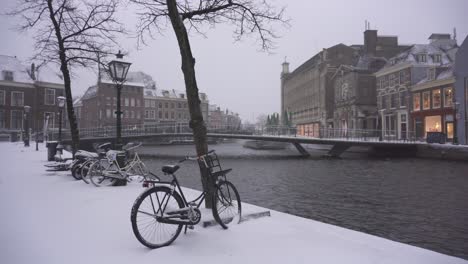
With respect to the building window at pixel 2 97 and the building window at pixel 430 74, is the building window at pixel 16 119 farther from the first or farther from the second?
the building window at pixel 430 74

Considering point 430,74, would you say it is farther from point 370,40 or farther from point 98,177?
point 98,177

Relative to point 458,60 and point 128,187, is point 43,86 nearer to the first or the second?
point 128,187

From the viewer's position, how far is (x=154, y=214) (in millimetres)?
4148

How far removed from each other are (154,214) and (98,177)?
5.96 meters

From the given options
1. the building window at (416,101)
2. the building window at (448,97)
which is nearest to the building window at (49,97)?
the building window at (416,101)

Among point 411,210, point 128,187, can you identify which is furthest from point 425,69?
point 128,187

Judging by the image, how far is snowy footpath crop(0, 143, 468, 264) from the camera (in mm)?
3852

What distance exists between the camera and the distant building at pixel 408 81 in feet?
124

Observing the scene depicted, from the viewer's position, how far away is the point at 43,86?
46.5 m

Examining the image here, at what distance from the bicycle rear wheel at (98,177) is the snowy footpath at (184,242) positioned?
252 cm

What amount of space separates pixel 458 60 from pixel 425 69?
9093 millimetres

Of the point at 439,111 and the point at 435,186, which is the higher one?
the point at 439,111

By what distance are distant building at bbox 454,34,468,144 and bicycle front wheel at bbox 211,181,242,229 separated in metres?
28.9

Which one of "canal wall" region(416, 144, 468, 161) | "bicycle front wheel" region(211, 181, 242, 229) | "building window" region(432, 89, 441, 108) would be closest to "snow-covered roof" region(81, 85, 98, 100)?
"building window" region(432, 89, 441, 108)
